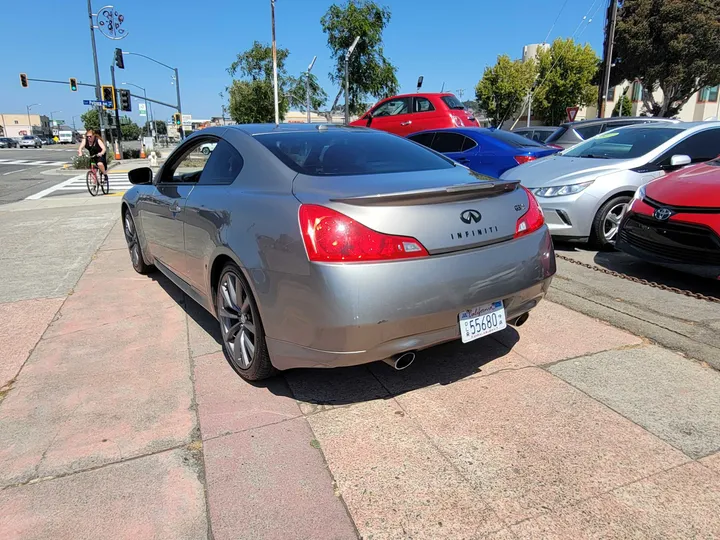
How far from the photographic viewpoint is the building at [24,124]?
11646 cm

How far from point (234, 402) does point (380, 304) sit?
3.83ft

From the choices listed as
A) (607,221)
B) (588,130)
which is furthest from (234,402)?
(588,130)

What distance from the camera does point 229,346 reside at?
133 inches

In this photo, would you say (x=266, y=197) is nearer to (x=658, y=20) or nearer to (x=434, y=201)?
(x=434, y=201)

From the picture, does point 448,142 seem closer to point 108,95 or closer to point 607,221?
point 607,221

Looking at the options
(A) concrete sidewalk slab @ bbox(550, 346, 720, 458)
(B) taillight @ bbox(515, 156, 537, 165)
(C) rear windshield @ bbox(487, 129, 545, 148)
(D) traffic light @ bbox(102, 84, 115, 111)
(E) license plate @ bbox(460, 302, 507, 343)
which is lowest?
(A) concrete sidewalk slab @ bbox(550, 346, 720, 458)

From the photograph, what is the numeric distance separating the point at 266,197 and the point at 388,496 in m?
1.64

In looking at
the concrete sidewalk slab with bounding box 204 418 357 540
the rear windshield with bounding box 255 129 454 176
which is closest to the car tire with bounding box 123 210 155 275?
the rear windshield with bounding box 255 129 454 176

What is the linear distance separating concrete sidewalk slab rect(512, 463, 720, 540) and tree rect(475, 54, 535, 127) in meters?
49.0

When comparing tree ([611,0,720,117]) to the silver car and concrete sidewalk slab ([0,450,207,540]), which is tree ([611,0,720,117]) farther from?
concrete sidewalk slab ([0,450,207,540])

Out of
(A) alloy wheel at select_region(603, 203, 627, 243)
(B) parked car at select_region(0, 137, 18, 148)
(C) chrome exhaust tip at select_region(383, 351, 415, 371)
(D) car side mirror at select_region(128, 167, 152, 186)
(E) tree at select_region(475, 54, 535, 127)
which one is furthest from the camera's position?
(B) parked car at select_region(0, 137, 18, 148)

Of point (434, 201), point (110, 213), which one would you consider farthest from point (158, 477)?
point (110, 213)


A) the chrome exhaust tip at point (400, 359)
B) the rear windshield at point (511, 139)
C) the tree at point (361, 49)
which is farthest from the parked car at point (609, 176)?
the tree at point (361, 49)

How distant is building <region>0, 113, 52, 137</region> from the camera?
4585 inches
